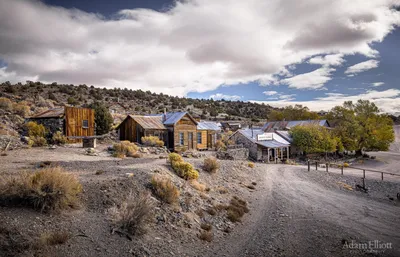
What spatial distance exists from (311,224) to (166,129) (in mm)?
20779

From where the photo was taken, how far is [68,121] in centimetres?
2514

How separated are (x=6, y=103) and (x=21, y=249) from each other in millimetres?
30641

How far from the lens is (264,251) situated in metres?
8.91

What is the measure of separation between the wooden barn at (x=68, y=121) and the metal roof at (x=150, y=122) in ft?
17.0

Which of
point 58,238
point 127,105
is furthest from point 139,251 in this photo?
point 127,105

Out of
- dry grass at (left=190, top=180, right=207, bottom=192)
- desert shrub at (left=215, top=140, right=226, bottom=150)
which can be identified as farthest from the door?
dry grass at (left=190, top=180, right=207, bottom=192)

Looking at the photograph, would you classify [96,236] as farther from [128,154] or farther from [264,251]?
[128,154]

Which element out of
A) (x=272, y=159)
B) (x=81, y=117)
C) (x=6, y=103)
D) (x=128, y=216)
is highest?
(x=6, y=103)

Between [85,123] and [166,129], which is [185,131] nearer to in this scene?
[166,129]

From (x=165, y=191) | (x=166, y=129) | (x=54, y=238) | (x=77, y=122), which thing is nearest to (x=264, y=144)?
(x=166, y=129)

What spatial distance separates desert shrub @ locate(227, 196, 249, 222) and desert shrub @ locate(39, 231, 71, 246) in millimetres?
7502

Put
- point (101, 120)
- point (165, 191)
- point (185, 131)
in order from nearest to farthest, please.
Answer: point (165, 191)
point (101, 120)
point (185, 131)

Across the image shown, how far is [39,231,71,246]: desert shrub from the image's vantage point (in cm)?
590

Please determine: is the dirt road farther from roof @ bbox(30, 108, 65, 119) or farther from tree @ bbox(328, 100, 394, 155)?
tree @ bbox(328, 100, 394, 155)
